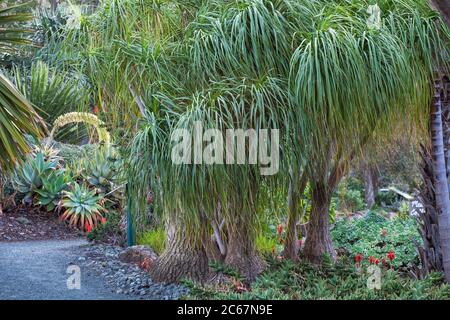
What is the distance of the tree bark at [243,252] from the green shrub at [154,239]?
1.58m

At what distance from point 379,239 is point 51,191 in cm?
513

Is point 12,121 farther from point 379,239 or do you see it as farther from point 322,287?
point 379,239

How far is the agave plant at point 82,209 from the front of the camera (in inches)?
367

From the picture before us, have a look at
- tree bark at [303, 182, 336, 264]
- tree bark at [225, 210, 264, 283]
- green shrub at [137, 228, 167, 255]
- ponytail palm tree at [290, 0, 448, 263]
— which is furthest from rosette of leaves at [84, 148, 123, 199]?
ponytail palm tree at [290, 0, 448, 263]

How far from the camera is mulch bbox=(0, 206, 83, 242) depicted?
8.94 meters

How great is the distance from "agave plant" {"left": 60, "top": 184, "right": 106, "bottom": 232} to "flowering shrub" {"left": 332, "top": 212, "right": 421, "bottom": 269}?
364 cm

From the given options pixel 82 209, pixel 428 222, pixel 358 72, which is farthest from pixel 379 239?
pixel 82 209

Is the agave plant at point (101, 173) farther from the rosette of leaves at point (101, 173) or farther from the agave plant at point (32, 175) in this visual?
the agave plant at point (32, 175)

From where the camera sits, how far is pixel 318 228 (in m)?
6.48

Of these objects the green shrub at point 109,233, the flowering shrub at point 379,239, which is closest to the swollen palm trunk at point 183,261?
the flowering shrub at point 379,239
